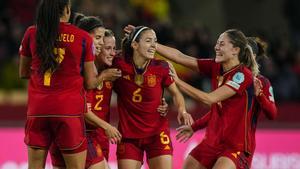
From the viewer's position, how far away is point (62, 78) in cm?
737

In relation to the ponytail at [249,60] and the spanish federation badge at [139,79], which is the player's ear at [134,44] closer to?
the spanish federation badge at [139,79]

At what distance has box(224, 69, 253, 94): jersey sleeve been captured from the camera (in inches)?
321

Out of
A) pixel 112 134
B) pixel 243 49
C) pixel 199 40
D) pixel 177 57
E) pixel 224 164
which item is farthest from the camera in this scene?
pixel 199 40

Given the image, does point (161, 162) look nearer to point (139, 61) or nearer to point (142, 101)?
point (142, 101)

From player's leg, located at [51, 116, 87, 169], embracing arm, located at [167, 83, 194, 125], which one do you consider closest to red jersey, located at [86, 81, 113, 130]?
embracing arm, located at [167, 83, 194, 125]

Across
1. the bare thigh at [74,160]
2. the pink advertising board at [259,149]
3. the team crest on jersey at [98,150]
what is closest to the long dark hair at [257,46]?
the team crest on jersey at [98,150]

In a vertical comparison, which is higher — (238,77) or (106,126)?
(238,77)

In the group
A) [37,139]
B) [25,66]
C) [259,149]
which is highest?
[25,66]

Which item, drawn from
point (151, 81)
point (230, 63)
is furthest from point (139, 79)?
point (230, 63)

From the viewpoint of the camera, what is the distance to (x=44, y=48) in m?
7.32

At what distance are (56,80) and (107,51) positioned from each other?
3.97 ft

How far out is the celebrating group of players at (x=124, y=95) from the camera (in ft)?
24.2

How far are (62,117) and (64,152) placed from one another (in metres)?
0.33

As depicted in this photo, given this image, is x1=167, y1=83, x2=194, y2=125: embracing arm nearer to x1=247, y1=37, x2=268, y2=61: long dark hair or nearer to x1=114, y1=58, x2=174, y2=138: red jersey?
x1=114, y1=58, x2=174, y2=138: red jersey
